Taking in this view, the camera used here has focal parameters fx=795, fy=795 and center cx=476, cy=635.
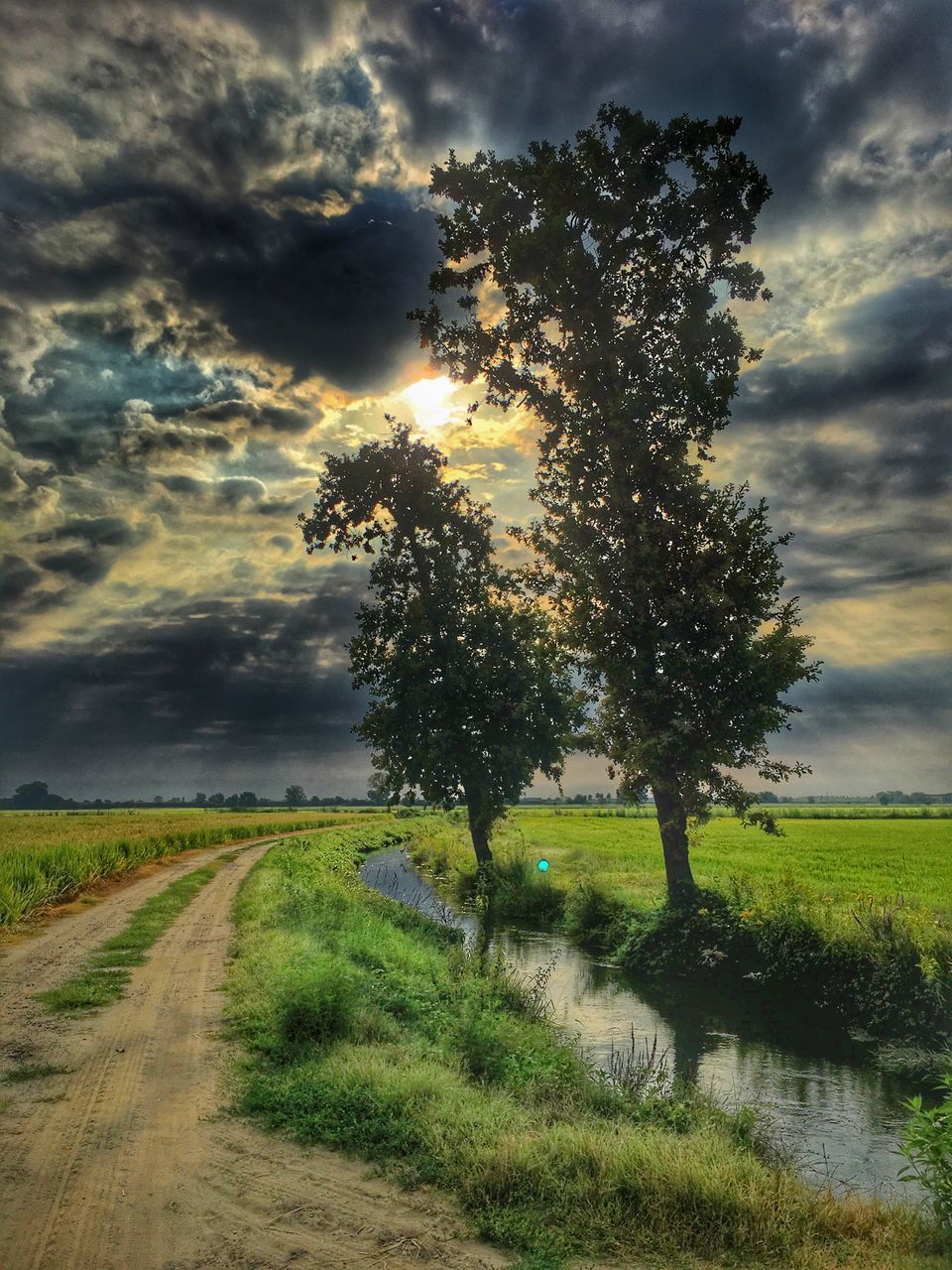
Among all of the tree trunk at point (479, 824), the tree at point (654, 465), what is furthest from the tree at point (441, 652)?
the tree at point (654, 465)

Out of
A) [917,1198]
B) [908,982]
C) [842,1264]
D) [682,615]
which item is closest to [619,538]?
[682,615]

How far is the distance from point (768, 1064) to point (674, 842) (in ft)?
26.4

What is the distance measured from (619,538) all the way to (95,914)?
1777 cm

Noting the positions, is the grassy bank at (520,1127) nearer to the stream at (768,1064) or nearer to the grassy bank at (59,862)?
the stream at (768,1064)

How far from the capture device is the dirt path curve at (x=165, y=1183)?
5.70 metres

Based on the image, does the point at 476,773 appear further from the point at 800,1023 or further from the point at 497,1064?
the point at 497,1064

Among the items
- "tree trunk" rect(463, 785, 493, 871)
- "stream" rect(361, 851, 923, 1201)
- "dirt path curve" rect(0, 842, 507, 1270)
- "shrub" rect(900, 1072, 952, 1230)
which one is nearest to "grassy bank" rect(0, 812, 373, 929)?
"dirt path curve" rect(0, 842, 507, 1270)

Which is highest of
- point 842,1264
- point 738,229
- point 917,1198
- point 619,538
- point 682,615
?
point 738,229

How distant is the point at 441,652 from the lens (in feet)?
99.8

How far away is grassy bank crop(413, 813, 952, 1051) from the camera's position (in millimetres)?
13930

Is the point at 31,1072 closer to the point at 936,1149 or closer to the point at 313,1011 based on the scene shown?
the point at 313,1011

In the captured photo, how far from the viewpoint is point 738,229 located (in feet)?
66.9

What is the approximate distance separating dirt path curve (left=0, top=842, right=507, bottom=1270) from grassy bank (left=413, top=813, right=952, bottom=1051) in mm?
9979

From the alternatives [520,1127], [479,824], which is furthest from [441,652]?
[520,1127]
